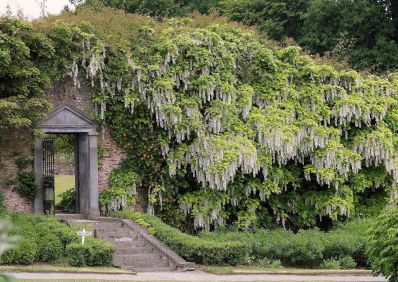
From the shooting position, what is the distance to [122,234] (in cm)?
1962

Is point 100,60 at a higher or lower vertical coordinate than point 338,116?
higher

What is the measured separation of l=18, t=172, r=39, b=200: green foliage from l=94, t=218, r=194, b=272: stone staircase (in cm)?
206

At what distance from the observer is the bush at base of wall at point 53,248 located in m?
16.2

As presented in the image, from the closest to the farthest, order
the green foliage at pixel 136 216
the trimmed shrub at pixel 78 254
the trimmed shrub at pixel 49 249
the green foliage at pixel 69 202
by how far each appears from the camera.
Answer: the trimmed shrub at pixel 78 254 < the trimmed shrub at pixel 49 249 < the green foliage at pixel 136 216 < the green foliage at pixel 69 202

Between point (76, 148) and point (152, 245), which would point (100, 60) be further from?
A: point (152, 245)

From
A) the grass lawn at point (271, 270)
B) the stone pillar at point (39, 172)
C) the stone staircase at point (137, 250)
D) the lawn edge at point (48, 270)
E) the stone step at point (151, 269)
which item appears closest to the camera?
the lawn edge at point (48, 270)

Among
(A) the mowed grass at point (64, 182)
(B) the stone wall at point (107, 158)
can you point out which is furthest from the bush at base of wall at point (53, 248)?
(A) the mowed grass at point (64, 182)

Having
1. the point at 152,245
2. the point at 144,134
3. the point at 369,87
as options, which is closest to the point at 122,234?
the point at 152,245

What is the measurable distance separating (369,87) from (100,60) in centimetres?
837

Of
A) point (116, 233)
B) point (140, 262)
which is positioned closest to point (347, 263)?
point (140, 262)

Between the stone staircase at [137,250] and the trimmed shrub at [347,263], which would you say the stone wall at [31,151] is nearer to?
the stone staircase at [137,250]

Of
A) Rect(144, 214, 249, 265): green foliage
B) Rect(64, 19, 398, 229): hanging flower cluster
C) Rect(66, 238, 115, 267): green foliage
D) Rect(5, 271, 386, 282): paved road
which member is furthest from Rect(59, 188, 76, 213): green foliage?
Rect(5, 271, 386, 282): paved road

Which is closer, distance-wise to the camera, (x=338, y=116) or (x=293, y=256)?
(x=293, y=256)

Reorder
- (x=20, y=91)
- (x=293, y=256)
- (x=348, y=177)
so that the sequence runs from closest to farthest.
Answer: (x=293, y=256) < (x=20, y=91) < (x=348, y=177)
